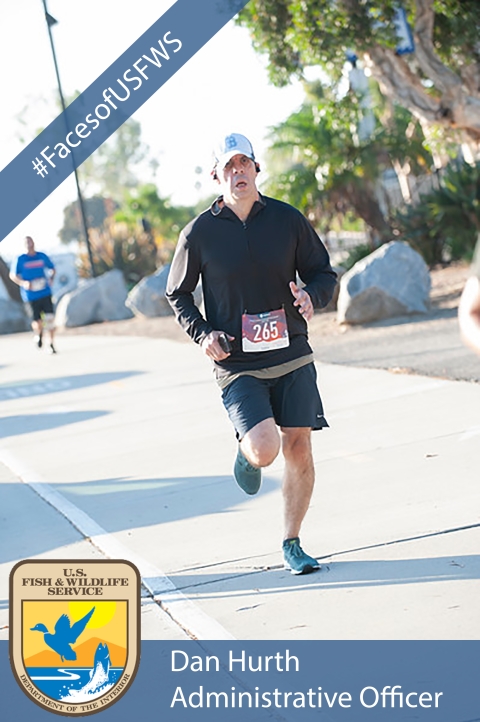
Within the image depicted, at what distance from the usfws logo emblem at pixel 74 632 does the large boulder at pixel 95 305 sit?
2342 cm

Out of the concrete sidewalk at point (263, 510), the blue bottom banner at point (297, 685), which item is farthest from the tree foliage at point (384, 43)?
the blue bottom banner at point (297, 685)

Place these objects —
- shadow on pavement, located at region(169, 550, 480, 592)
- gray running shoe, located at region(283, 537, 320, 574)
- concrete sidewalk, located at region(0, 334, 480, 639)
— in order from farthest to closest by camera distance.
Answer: gray running shoe, located at region(283, 537, 320, 574) < shadow on pavement, located at region(169, 550, 480, 592) < concrete sidewalk, located at region(0, 334, 480, 639)

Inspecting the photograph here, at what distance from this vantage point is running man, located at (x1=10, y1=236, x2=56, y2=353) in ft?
62.4

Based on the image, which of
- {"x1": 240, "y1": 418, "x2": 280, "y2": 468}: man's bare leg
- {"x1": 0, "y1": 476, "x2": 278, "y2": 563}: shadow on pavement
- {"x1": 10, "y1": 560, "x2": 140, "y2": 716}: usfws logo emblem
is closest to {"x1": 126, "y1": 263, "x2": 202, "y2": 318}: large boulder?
{"x1": 0, "y1": 476, "x2": 278, "y2": 563}: shadow on pavement

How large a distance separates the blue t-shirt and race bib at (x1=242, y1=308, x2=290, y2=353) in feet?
46.4

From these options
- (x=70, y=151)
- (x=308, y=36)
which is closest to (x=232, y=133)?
(x=308, y=36)

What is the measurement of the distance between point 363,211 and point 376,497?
19.6 metres

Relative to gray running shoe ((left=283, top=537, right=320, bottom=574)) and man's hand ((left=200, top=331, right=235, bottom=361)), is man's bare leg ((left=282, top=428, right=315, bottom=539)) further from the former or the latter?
man's hand ((left=200, top=331, right=235, bottom=361))

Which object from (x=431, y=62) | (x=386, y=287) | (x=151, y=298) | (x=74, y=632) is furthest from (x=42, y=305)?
(x=74, y=632)

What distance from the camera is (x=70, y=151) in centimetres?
3197

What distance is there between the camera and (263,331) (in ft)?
17.6

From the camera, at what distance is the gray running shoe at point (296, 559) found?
5402 mm

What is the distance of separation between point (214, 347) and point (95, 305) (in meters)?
22.8

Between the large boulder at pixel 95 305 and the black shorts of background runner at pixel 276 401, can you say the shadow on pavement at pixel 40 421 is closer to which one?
the black shorts of background runner at pixel 276 401
